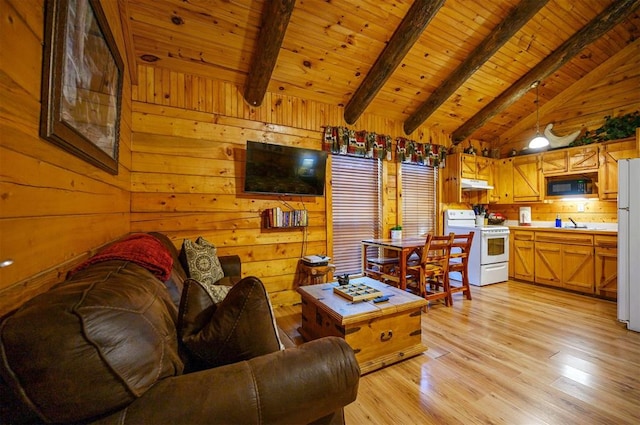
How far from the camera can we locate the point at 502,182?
5.12m

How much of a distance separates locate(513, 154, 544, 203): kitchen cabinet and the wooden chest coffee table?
3945mm

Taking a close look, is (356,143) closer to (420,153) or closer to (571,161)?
(420,153)

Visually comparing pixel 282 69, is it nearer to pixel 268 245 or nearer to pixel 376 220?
pixel 268 245

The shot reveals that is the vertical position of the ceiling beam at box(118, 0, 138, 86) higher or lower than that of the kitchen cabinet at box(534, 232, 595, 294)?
higher

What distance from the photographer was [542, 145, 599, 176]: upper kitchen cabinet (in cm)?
395

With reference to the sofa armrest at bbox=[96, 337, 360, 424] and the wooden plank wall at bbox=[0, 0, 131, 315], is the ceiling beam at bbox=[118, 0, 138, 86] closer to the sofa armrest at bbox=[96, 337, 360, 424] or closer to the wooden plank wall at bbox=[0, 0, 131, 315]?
the wooden plank wall at bbox=[0, 0, 131, 315]

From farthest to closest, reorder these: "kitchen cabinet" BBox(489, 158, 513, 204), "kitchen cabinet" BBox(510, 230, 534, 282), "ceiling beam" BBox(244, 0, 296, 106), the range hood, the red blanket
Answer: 1. "kitchen cabinet" BBox(489, 158, 513, 204)
2. the range hood
3. "kitchen cabinet" BBox(510, 230, 534, 282)
4. "ceiling beam" BBox(244, 0, 296, 106)
5. the red blanket

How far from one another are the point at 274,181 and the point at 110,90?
1.82m

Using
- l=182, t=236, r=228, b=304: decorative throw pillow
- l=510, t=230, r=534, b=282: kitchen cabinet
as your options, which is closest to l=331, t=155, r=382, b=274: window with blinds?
l=182, t=236, r=228, b=304: decorative throw pillow

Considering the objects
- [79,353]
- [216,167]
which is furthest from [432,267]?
[79,353]

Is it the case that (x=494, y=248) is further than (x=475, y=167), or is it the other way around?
(x=475, y=167)

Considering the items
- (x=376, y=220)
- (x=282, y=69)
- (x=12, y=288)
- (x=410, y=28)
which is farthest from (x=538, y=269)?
(x=12, y=288)

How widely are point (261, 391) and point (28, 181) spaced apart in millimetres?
966

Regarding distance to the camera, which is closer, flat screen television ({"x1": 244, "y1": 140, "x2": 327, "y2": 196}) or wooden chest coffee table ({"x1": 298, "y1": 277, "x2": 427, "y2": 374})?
wooden chest coffee table ({"x1": 298, "y1": 277, "x2": 427, "y2": 374})
